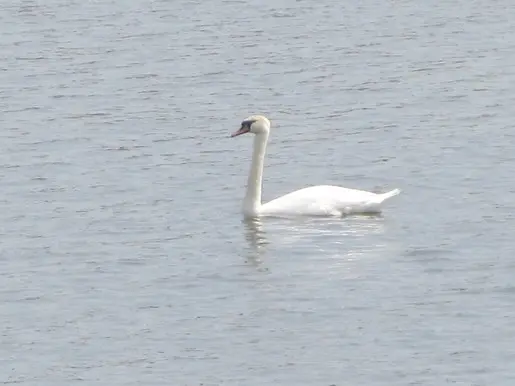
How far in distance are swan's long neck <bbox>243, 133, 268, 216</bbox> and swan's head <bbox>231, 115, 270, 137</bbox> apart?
6 centimetres

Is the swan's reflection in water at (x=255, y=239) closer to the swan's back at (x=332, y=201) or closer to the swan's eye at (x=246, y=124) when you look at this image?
the swan's back at (x=332, y=201)

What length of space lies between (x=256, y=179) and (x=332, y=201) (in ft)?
3.44

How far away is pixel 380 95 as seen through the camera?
24062 mm

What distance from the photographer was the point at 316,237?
18.2 metres

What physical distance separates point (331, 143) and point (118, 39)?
660 centimetres

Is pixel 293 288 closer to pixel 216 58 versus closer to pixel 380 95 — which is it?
pixel 380 95

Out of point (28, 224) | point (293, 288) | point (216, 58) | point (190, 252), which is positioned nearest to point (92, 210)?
point (28, 224)

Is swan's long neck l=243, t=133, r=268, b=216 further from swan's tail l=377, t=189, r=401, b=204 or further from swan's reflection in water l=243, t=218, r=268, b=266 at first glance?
swan's tail l=377, t=189, r=401, b=204

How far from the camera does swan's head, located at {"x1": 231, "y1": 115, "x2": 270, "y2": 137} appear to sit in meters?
19.8

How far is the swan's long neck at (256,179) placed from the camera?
19375 millimetres

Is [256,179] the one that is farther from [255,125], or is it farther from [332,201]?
[332,201]

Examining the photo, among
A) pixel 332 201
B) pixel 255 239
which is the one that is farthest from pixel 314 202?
pixel 255 239

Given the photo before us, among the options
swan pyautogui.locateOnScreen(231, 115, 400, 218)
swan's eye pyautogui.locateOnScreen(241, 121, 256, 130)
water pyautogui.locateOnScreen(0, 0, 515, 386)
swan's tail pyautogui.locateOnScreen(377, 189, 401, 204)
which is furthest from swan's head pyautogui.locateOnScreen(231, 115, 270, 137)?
swan's tail pyautogui.locateOnScreen(377, 189, 401, 204)

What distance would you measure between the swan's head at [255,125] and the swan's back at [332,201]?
3.12ft
